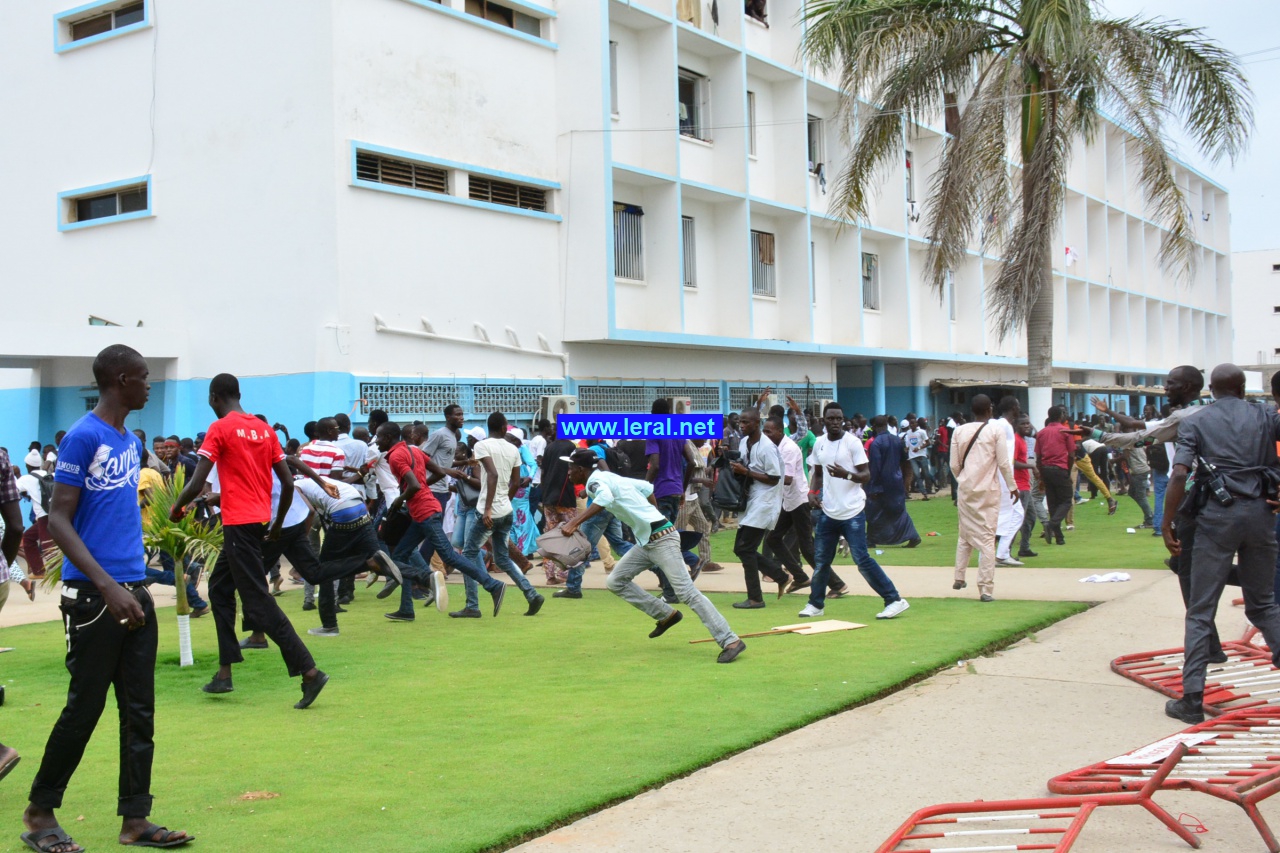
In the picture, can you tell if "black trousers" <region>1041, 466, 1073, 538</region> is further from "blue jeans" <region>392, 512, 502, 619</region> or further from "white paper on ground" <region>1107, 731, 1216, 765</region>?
"white paper on ground" <region>1107, 731, 1216, 765</region>

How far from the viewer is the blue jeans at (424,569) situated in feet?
34.2

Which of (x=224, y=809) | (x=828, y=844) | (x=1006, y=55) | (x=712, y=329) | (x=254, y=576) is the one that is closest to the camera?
(x=828, y=844)

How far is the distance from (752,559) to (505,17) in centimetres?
1353

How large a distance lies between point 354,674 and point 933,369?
Answer: 27.1 metres

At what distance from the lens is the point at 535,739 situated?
6199mm

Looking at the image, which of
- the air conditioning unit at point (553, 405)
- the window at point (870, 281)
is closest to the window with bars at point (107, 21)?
the air conditioning unit at point (553, 405)

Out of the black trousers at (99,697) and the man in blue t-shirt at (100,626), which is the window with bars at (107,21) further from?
the black trousers at (99,697)

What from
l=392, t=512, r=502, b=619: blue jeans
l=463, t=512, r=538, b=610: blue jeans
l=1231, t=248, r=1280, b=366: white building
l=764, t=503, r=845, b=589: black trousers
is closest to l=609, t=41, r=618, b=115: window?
l=764, t=503, r=845, b=589: black trousers

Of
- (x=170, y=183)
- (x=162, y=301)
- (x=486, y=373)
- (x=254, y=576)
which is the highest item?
(x=170, y=183)

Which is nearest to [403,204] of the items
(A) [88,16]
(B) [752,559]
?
(A) [88,16]

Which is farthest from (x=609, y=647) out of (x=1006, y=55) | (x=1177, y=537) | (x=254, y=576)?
(x=1006, y=55)

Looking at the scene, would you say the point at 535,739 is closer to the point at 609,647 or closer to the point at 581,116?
the point at 609,647

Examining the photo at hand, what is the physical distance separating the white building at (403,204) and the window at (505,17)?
0.06m

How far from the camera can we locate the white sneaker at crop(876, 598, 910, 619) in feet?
32.5
